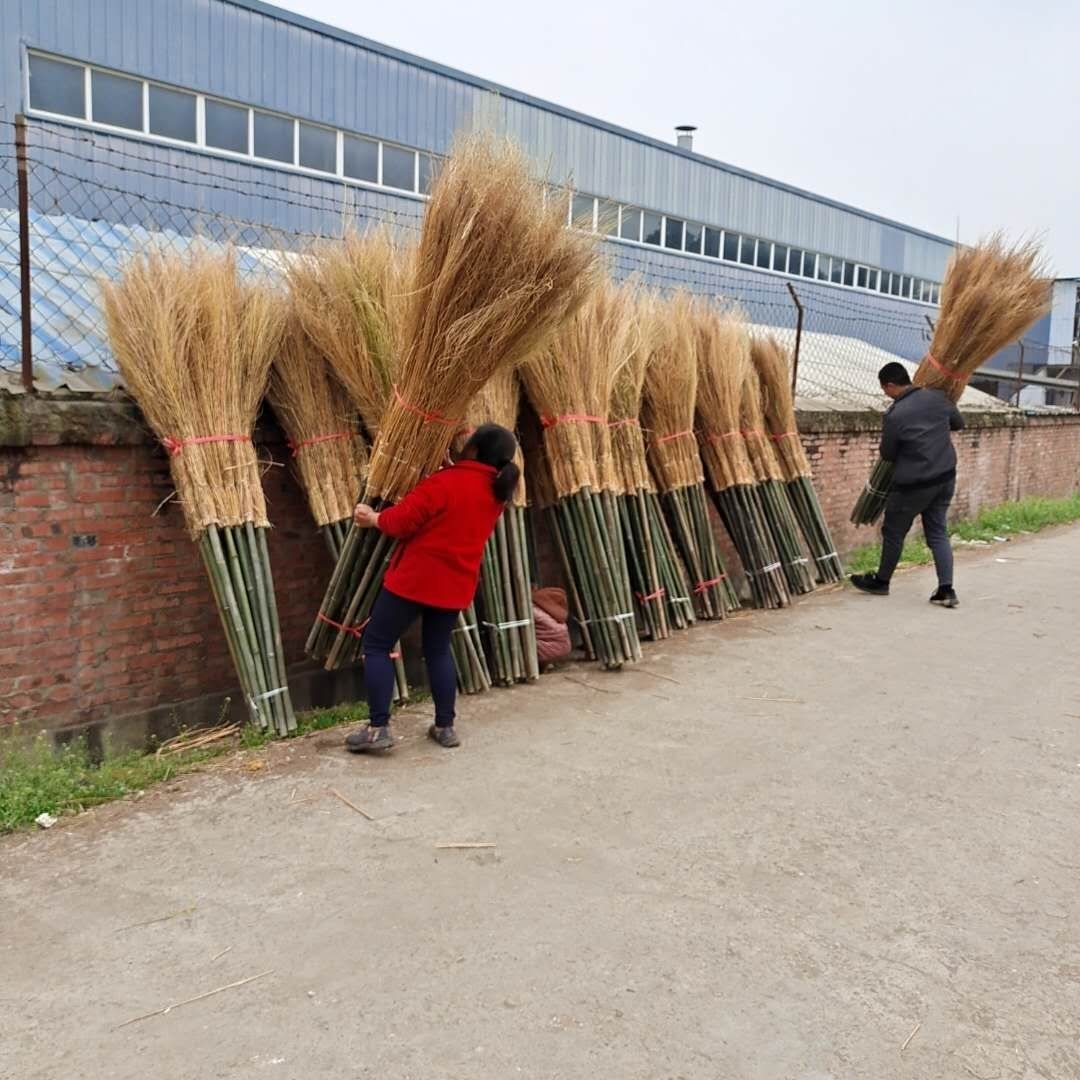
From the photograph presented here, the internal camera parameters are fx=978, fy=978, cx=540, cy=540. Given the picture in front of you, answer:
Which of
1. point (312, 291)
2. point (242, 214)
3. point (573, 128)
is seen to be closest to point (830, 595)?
point (312, 291)

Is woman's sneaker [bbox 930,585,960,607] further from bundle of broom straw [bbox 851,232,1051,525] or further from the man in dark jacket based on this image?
bundle of broom straw [bbox 851,232,1051,525]

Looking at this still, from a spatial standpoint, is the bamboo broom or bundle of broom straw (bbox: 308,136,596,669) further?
the bamboo broom

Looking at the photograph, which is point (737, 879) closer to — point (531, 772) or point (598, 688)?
point (531, 772)

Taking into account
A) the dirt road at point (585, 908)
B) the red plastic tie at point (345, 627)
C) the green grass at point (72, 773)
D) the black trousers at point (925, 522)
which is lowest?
the dirt road at point (585, 908)

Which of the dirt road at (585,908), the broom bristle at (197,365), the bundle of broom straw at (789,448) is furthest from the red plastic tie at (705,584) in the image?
the broom bristle at (197,365)

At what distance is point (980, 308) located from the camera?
7.79m

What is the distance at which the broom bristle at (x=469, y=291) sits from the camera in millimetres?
4102

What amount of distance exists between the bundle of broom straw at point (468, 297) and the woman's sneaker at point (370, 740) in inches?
32.4

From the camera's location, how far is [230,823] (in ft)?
12.0

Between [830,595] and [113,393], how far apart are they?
578 cm

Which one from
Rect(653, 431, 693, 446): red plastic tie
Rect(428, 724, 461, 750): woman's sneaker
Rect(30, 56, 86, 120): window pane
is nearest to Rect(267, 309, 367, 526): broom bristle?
Rect(428, 724, 461, 750): woman's sneaker

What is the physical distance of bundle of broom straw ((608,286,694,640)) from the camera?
20.1 feet

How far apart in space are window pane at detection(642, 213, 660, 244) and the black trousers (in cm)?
1535

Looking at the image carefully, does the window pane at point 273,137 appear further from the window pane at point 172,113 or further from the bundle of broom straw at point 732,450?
the bundle of broom straw at point 732,450
